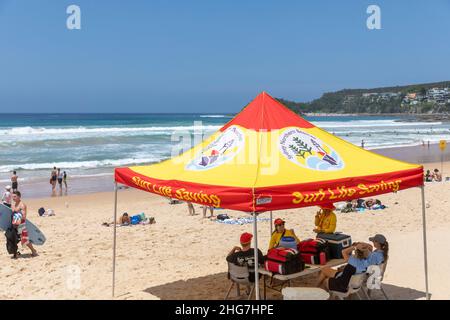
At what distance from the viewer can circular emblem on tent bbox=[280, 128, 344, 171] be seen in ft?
18.3

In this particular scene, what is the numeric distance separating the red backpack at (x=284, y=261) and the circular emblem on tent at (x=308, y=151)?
1.00 meters

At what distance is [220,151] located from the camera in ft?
19.7

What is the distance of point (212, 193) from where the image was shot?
16.4ft

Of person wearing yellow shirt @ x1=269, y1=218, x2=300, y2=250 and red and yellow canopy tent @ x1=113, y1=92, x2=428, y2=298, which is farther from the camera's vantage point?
person wearing yellow shirt @ x1=269, y1=218, x2=300, y2=250

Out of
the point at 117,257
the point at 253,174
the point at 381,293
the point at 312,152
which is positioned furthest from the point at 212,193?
the point at 117,257

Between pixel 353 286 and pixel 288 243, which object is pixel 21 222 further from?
pixel 353 286

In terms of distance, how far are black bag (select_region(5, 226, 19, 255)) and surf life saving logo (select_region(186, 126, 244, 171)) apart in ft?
14.9

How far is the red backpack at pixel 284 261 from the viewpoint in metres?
5.45

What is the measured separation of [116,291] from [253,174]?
120 inches

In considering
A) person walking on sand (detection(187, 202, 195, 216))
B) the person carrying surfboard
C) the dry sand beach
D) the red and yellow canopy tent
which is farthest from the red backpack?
person walking on sand (detection(187, 202, 195, 216))

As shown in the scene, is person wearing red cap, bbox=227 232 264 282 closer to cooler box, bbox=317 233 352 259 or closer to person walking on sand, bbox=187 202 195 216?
cooler box, bbox=317 233 352 259

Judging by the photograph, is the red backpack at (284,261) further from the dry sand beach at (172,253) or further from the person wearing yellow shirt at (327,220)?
the person wearing yellow shirt at (327,220)

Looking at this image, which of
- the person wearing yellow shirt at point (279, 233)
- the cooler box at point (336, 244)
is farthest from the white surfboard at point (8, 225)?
the cooler box at point (336, 244)
